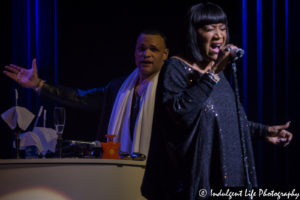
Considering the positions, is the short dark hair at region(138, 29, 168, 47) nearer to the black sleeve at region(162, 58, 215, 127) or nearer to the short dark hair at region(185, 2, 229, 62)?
the short dark hair at region(185, 2, 229, 62)

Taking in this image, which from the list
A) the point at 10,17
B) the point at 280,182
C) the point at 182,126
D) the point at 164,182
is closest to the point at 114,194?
the point at 164,182

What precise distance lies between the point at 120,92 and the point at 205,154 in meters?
2.15

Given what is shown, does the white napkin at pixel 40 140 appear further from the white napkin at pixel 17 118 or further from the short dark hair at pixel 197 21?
the short dark hair at pixel 197 21

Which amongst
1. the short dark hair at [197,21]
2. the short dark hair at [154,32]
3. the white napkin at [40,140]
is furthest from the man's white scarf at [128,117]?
the short dark hair at [197,21]

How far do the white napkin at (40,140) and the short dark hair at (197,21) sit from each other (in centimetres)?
96

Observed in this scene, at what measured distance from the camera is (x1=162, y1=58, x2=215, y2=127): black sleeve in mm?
1317

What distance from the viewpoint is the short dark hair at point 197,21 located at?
4.94 ft

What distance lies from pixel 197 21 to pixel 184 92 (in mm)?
325

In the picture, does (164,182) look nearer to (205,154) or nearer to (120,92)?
(205,154)

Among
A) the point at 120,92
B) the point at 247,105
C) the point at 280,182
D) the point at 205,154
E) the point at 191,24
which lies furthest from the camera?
the point at 120,92

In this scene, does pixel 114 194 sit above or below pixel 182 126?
below

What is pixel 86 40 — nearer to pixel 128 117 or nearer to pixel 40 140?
pixel 128 117

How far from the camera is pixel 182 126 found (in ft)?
4.41

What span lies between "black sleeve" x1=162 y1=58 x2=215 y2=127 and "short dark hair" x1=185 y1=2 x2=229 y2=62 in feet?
0.33
